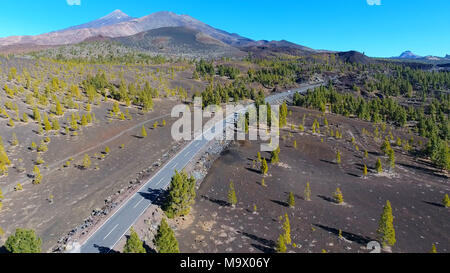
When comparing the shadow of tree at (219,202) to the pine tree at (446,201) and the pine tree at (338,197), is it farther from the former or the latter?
the pine tree at (446,201)

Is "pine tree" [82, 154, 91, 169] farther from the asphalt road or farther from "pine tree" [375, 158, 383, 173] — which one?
"pine tree" [375, 158, 383, 173]

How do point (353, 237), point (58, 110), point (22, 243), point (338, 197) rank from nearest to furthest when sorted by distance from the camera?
point (22, 243), point (353, 237), point (338, 197), point (58, 110)

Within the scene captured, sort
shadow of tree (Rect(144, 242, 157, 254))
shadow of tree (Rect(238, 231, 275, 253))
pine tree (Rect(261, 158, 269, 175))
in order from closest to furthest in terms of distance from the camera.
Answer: shadow of tree (Rect(144, 242, 157, 254)) < shadow of tree (Rect(238, 231, 275, 253)) < pine tree (Rect(261, 158, 269, 175))

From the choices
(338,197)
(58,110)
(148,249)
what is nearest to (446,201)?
(338,197)

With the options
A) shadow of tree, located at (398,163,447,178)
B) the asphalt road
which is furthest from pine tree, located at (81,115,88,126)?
shadow of tree, located at (398,163,447,178)

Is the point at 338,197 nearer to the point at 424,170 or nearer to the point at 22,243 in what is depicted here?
the point at 424,170

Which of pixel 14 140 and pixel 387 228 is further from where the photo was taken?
pixel 14 140
